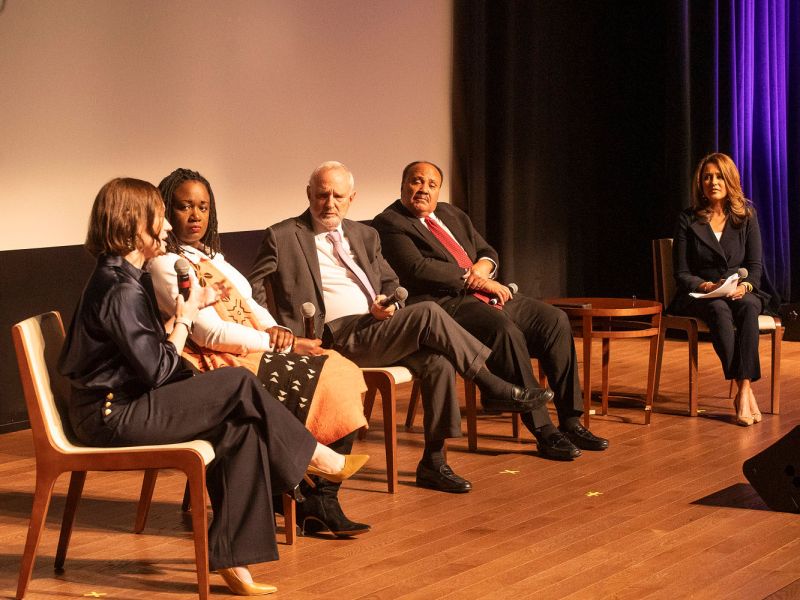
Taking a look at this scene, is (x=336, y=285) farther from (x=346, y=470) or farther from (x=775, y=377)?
(x=775, y=377)

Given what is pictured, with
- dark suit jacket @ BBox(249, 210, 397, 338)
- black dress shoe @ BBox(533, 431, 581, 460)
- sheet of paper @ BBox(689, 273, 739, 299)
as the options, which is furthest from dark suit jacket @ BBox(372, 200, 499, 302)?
sheet of paper @ BBox(689, 273, 739, 299)

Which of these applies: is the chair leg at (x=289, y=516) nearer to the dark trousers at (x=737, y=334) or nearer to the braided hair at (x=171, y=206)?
the braided hair at (x=171, y=206)

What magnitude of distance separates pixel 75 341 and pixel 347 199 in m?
1.68

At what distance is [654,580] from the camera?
3.47 m

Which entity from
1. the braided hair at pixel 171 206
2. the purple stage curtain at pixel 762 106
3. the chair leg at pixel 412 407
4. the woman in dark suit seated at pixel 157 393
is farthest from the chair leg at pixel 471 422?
the purple stage curtain at pixel 762 106

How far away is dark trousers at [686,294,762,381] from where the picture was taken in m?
5.68

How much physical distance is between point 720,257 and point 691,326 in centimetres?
39

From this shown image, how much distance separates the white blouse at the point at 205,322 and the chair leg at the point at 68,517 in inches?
21.9

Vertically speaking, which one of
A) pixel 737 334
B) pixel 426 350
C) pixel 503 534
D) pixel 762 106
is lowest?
pixel 503 534

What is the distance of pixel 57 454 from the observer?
129 inches

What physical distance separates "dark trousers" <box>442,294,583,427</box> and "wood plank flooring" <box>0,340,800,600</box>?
26cm

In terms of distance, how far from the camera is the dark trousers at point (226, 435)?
3.29 metres

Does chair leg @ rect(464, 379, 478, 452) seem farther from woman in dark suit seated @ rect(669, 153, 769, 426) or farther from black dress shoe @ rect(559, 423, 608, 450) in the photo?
woman in dark suit seated @ rect(669, 153, 769, 426)

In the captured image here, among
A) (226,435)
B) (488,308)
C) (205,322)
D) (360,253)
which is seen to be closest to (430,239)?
(488,308)
